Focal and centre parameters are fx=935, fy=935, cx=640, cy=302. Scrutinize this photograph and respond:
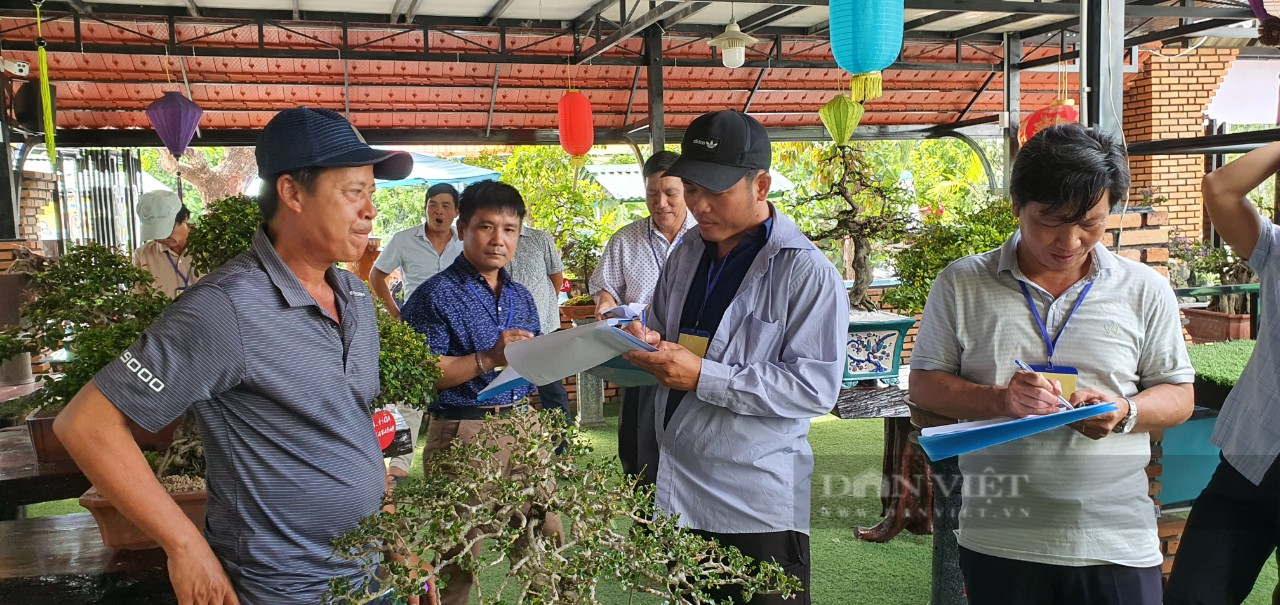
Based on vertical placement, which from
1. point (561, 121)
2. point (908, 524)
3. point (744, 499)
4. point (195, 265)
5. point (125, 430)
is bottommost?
point (908, 524)

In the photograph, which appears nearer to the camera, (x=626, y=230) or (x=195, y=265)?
(x=195, y=265)

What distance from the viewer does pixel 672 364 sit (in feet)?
5.49

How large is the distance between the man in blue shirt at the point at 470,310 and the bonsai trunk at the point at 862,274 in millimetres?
1923

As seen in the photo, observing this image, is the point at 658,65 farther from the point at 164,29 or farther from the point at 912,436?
the point at 912,436

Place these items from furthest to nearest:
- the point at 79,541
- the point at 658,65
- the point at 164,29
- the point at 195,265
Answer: the point at 658,65 → the point at 164,29 → the point at 79,541 → the point at 195,265

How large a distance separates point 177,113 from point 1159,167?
8589mm

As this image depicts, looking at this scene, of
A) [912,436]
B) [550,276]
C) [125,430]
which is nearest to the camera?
[125,430]

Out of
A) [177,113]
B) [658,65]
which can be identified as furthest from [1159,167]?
[177,113]

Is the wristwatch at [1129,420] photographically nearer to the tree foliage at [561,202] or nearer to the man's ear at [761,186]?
the man's ear at [761,186]

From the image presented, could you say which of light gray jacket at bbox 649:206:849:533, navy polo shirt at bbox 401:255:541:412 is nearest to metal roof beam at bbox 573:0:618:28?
navy polo shirt at bbox 401:255:541:412

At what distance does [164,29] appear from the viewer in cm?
671

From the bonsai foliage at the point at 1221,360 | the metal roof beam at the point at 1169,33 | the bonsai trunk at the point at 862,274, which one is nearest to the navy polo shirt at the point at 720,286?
the bonsai foliage at the point at 1221,360

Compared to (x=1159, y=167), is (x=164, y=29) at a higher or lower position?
higher

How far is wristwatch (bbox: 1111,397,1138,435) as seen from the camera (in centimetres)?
154
